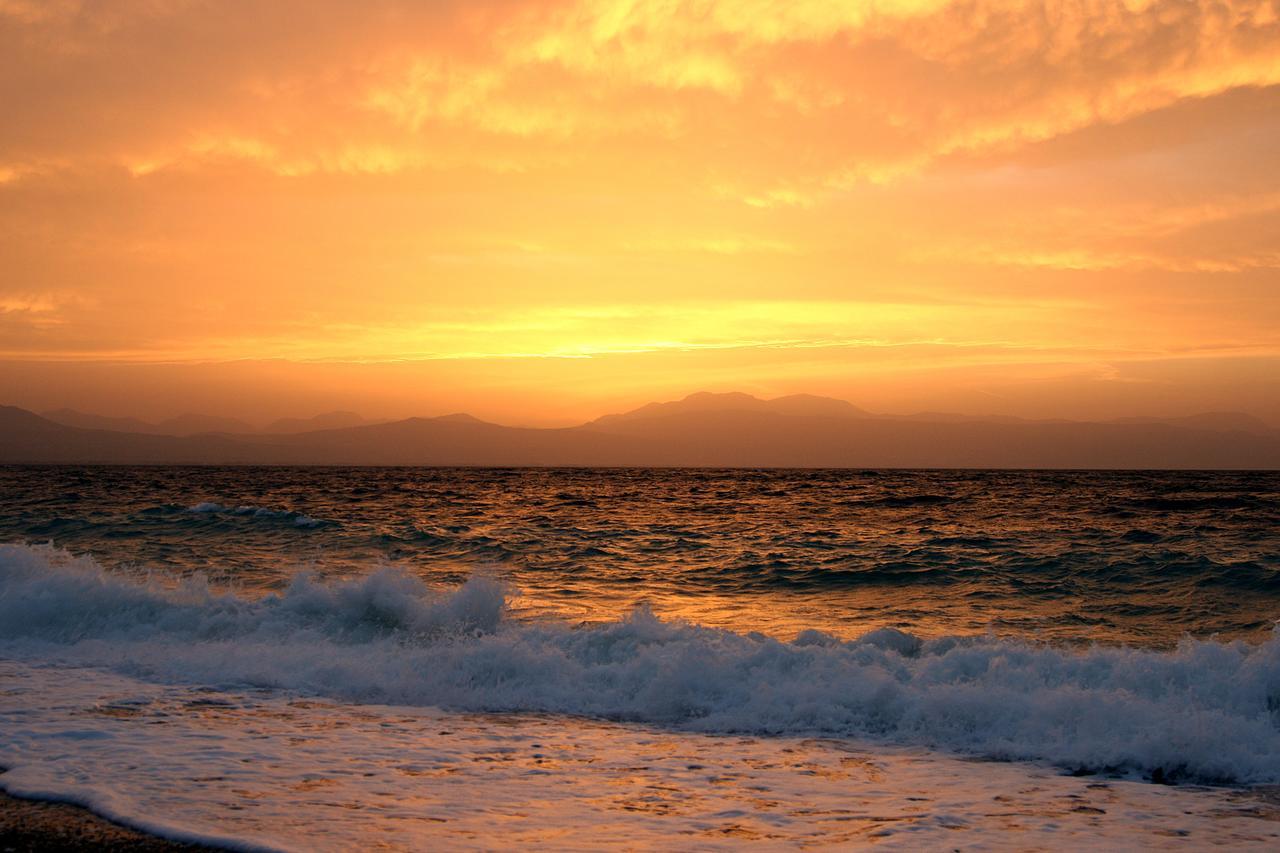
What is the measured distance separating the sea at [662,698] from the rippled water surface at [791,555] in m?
0.16

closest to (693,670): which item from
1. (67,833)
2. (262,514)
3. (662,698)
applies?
(662,698)

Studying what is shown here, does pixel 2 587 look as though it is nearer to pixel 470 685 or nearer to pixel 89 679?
pixel 89 679

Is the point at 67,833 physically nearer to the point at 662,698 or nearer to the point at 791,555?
the point at 662,698

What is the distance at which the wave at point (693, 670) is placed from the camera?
360 inches

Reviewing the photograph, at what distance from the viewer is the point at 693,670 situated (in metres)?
11.1

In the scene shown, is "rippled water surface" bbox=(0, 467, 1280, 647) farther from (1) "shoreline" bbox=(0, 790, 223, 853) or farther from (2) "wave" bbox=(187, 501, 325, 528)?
(1) "shoreline" bbox=(0, 790, 223, 853)

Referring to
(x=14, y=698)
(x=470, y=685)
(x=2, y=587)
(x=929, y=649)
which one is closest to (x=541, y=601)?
(x=470, y=685)

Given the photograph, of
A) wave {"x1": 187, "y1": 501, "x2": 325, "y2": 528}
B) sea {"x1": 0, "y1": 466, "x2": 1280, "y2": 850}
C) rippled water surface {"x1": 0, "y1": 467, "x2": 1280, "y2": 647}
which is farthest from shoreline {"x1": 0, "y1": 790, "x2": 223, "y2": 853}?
wave {"x1": 187, "y1": 501, "x2": 325, "y2": 528}

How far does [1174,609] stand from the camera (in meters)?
15.7

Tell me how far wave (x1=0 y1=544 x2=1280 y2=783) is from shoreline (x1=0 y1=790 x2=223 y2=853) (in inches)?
184

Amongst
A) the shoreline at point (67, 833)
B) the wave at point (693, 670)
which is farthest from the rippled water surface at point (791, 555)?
the shoreline at point (67, 833)

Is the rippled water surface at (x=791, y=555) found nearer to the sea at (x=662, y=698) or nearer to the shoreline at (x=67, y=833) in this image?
the sea at (x=662, y=698)

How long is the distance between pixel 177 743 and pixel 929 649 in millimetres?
9224

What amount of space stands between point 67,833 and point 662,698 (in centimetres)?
625
